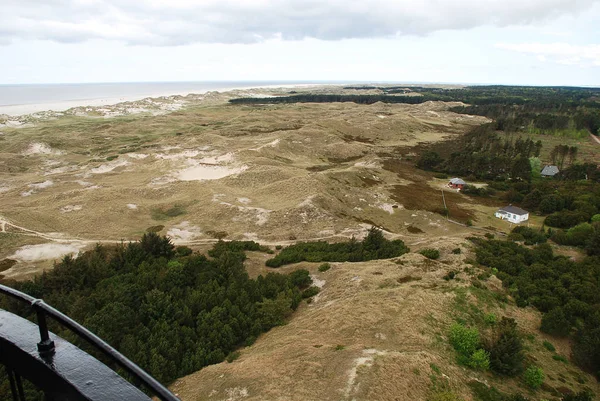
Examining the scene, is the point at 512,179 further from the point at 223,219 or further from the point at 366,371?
the point at 366,371

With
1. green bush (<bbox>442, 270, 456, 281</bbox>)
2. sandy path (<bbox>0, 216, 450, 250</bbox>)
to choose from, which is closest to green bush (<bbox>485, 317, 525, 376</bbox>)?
green bush (<bbox>442, 270, 456, 281</bbox>)

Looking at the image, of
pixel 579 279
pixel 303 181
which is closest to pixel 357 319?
pixel 579 279

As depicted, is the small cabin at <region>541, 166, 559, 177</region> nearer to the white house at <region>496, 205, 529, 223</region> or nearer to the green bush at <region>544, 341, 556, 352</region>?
the white house at <region>496, 205, 529, 223</region>

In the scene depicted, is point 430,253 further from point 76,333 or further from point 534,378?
point 76,333

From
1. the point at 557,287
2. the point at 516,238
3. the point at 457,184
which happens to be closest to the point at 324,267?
the point at 557,287

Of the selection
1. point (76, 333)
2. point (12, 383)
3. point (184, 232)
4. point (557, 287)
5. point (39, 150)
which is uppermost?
point (76, 333)

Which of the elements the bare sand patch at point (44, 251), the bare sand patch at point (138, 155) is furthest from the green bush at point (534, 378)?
the bare sand patch at point (138, 155)
